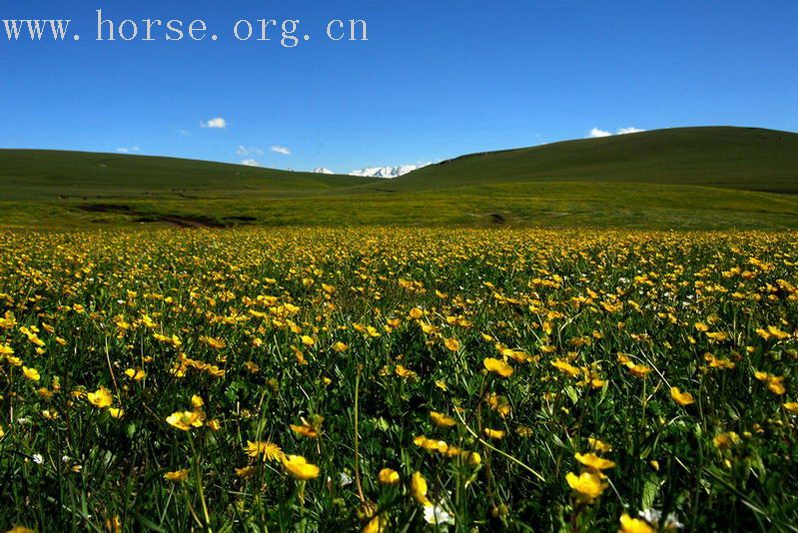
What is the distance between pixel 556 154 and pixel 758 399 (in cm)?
13256

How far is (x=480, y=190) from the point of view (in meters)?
57.7

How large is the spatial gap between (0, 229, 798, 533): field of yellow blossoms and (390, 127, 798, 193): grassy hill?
8820 centimetres

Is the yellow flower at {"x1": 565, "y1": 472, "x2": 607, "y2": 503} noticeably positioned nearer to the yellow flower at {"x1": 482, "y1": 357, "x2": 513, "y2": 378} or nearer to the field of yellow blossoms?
the field of yellow blossoms

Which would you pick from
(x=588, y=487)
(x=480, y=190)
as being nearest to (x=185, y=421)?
(x=588, y=487)

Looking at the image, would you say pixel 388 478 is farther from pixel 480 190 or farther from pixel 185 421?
pixel 480 190

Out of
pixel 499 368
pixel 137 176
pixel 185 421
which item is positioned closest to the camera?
pixel 185 421

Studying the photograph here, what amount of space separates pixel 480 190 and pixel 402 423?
57134 mm

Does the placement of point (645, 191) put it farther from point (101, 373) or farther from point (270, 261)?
point (101, 373)

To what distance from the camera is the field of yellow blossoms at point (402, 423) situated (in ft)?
4.73

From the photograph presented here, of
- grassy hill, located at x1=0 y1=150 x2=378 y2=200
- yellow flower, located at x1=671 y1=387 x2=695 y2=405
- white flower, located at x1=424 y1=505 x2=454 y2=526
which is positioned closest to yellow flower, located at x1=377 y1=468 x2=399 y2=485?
white flower, located at x1=424 y1=505 x2=454 y2=526

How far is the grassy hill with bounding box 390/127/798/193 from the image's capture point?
87.8 meters

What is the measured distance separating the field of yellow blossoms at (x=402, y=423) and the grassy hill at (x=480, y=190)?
1101 inches

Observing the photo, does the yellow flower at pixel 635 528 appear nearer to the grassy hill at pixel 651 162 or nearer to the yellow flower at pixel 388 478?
the yellow flower at pixel 388 478

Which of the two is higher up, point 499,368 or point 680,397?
point 499,368
